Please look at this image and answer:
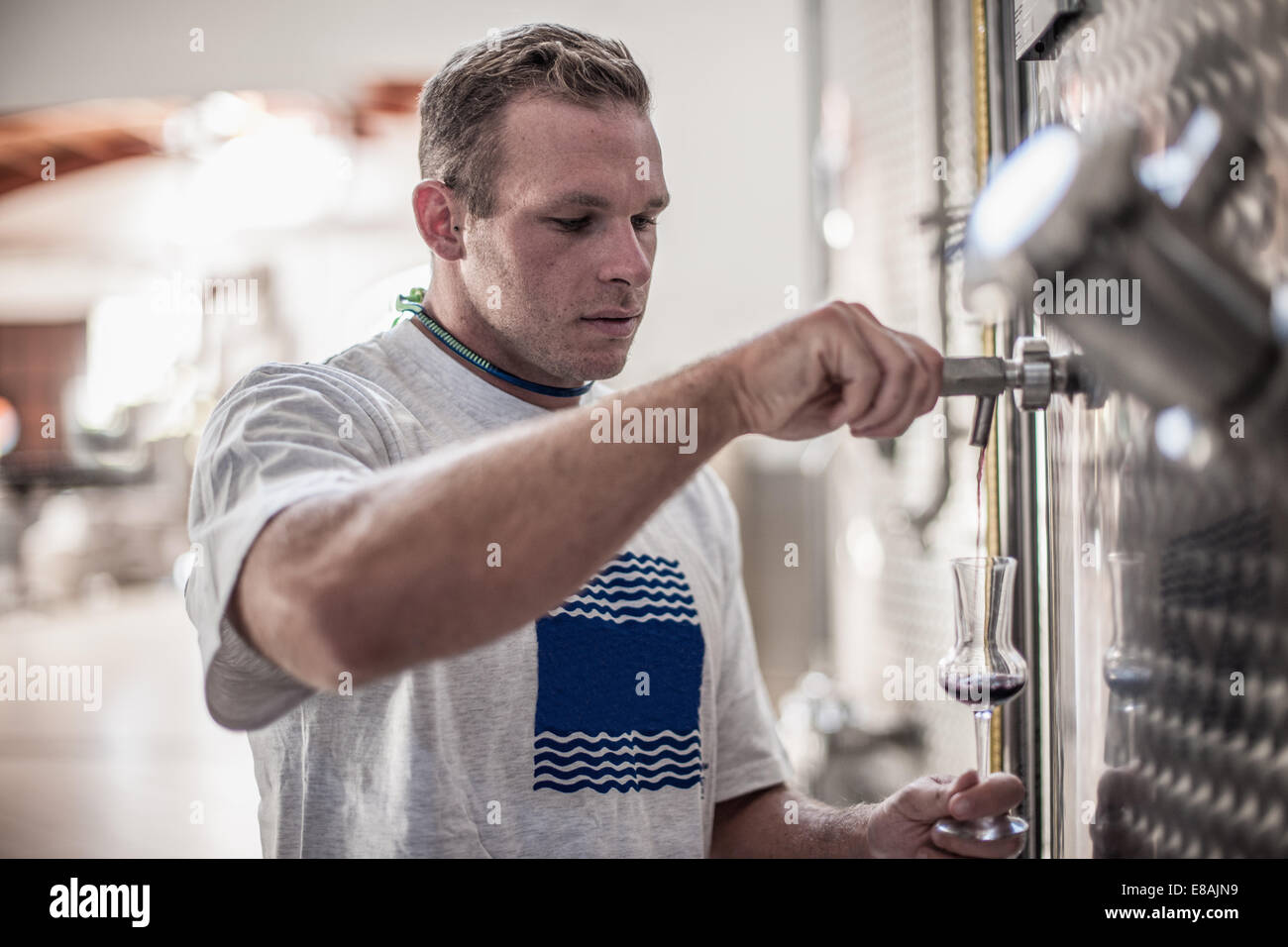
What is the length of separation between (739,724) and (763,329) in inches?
29.6

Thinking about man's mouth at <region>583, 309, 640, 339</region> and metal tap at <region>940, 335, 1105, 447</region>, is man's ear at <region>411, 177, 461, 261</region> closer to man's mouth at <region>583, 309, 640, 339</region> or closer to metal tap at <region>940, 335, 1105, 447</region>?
man's mouth at <region>583, 309, 640, 339</region>

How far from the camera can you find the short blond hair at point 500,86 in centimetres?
118

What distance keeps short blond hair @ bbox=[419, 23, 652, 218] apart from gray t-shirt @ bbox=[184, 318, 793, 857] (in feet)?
0.71

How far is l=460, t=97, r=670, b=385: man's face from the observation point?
113 cm

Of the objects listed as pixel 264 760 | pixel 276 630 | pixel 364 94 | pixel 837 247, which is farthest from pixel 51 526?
pixel 276 630

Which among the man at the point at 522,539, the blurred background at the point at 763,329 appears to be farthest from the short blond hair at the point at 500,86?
the blurred background at the point at 763,329

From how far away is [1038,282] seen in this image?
798 mm

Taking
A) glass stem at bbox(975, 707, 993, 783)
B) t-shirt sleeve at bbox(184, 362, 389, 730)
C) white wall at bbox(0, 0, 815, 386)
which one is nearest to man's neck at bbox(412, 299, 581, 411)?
t-shirt sleeve at bbox(184, 362, 389, 730)

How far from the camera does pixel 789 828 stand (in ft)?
4.15

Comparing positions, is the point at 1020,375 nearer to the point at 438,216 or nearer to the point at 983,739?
the point at 983,739

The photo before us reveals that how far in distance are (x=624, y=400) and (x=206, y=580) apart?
1.24 feet

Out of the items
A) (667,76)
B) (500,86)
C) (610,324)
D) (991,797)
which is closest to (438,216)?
(500,86)

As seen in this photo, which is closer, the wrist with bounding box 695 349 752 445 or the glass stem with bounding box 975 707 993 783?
the wrist with bounding box 695 349 752 445

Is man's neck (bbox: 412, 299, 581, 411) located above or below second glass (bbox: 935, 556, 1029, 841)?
above
